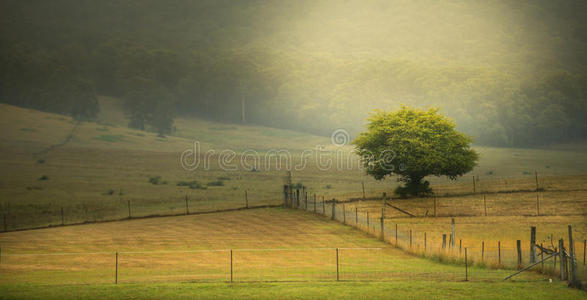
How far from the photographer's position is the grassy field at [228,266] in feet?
85.4

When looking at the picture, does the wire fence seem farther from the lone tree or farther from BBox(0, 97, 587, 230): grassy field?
BBox(0, 97, 587, 230): grassy field

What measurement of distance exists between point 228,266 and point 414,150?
42767 millimetres

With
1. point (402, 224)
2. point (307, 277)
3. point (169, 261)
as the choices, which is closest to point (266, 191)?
point (402, 224)

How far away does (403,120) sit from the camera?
77.8 metres

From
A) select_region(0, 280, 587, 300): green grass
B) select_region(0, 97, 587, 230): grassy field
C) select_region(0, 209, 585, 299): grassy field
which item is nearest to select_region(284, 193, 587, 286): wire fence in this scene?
select_region(0, 209, 585, 299): grassy field

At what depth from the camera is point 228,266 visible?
36.1 meters

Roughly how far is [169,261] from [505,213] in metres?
36.9

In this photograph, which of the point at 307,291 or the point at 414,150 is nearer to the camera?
the point at 307,291

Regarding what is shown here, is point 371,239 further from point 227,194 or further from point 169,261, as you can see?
point 227,194

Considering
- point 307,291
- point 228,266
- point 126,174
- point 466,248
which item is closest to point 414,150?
point 466,248

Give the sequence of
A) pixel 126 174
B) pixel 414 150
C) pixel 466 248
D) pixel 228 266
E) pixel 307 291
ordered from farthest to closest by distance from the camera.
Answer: pixel 126 174 < pixel 414 150 < pixel 466 248 < pixel 228 266 < pixel 307 291

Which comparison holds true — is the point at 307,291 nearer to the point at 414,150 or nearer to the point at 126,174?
the point at 414,150

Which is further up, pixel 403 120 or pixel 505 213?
pixel 403 120

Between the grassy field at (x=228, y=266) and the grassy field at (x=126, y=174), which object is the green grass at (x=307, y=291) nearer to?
the grassy field at (x=228, y=266)
